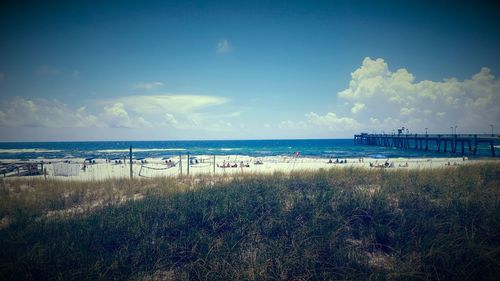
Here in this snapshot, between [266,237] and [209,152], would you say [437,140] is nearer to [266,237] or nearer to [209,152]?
[209,152]

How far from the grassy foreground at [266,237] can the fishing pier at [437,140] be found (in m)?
37.6

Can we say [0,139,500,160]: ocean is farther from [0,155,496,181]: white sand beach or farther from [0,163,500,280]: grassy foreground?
[0,163,500,280]: grassy foreground

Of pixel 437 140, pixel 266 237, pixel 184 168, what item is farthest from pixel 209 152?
pixel 266 237

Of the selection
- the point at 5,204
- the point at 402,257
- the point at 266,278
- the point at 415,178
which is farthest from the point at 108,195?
the point at 415,178

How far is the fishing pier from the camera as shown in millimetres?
35156

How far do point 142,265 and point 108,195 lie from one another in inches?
206

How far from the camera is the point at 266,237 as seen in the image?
16.8ft

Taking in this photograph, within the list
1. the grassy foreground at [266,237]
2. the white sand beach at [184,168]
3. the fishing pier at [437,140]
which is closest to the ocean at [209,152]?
the fishing pier at [437,140]

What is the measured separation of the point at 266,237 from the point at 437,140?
5472 cm

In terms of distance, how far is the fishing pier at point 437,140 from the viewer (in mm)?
35156

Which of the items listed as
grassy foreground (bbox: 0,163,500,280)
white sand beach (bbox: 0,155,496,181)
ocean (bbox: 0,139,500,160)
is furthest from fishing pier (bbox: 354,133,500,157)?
grassy foreground (bbox: 0,163,500,280)

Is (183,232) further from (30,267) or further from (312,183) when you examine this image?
(312,183)

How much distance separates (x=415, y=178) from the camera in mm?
9094

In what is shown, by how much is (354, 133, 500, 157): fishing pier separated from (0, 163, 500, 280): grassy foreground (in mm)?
37571
